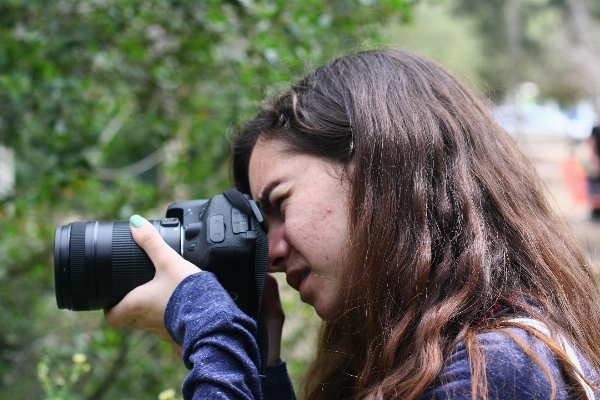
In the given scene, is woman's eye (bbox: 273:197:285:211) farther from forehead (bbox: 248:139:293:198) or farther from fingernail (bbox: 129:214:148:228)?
fingernail (bbox: 129:214:148:228)

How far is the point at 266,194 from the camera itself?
149 centimetres

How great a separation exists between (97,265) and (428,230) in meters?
0.68

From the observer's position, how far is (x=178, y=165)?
3336 mm

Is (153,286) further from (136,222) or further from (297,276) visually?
(297,276)

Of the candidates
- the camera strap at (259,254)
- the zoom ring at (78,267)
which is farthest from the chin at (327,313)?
the zoom ring at (78,267)

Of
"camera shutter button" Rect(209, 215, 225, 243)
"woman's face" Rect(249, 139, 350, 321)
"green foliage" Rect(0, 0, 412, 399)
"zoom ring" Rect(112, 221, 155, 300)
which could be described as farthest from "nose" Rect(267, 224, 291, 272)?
"green foliage" Rect(0, 0, 412, 399)

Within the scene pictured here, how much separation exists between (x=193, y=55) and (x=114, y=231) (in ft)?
4.77

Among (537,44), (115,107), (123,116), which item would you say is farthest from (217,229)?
(537,44)

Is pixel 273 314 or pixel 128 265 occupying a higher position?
pixel 128 265

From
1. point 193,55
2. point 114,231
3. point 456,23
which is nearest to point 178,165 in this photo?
point 193,55

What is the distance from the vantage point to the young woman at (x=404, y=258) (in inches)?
43.0

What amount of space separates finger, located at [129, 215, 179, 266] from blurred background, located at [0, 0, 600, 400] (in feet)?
1.54

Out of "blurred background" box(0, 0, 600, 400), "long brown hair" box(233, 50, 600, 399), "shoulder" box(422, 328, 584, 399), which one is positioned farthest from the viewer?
"blurred background" box(0, 0, 600, 400)

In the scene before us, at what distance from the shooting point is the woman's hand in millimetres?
1348
